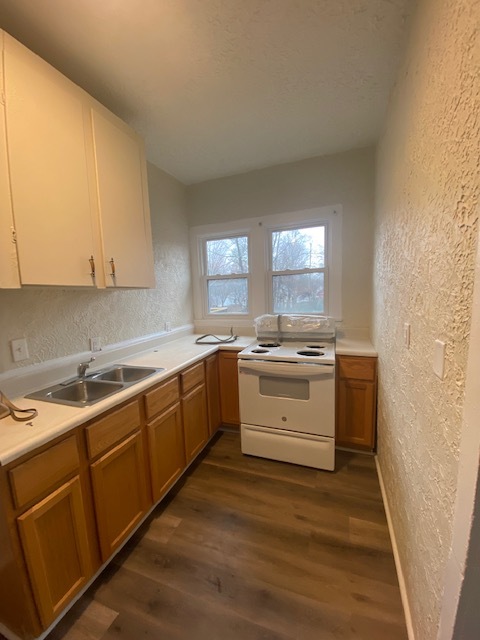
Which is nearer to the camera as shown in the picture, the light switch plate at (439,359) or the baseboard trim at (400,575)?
the light switch plate at (439,359)

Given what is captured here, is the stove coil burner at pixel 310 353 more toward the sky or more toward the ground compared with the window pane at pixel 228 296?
more toward the ground

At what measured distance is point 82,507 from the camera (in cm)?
118

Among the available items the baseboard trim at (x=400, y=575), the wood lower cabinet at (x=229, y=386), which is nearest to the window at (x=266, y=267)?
the wood lower cabinet at (x=229, y=386)

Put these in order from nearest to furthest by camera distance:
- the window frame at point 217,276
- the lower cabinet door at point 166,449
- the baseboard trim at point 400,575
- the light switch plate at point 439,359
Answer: the light switch plate at point 439,359 → the baseboard trim at point 400,575 → the lower cabinet door at point 166,449 → the window frame at point 217,276

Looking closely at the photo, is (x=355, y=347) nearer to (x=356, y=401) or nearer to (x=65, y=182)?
(x=356, y=401)

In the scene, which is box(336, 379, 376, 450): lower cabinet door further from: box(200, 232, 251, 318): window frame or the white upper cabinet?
the white upper cabinet

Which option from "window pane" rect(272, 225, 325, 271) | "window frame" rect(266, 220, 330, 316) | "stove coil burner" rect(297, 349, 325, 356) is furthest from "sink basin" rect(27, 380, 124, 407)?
"window pane" rect(272, 225, 325, 271)

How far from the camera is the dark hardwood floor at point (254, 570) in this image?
3.62ft

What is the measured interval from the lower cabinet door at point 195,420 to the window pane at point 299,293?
1.23m

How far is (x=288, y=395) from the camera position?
6.71 feet

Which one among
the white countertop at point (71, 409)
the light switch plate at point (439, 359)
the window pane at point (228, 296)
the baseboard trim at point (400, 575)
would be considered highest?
the window pane at point (228, 296)

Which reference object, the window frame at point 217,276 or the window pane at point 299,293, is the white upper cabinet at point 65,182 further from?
the window pane at point 299,293

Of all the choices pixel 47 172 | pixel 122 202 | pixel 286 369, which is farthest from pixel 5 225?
pixel 286 369

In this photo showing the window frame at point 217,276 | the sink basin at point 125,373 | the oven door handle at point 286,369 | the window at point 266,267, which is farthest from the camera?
the window frame at point 217,276
